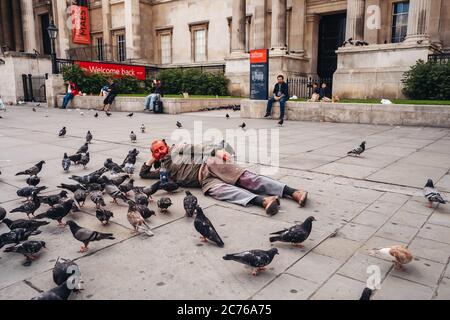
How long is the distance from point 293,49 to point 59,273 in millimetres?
24916

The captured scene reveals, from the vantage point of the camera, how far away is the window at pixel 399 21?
21.1 metres

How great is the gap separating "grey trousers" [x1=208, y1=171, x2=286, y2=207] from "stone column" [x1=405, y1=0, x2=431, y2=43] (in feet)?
50.1

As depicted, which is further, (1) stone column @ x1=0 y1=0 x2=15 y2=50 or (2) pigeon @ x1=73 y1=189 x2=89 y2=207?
(1) stone column @ x1=0 y1=0 x2=15 y2=50

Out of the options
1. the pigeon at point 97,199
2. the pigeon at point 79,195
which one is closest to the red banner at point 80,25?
the pigeon at point 79,195

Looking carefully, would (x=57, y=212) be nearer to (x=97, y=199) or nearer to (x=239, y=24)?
(x=97, y=199)

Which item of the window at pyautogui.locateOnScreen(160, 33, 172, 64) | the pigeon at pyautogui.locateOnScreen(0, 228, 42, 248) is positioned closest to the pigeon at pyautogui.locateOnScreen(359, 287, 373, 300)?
the pigeon at pyautogui.locateOnScreen(0, 228, 42, 248)

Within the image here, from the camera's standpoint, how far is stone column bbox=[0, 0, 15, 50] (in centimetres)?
3969

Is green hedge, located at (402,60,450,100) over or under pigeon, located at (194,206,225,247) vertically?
over

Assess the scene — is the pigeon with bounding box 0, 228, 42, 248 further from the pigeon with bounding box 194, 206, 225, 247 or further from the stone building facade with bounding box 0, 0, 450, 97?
the stone building facade with bounding box 0, 0, 450, 97

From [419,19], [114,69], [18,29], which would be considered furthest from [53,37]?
[18,29]

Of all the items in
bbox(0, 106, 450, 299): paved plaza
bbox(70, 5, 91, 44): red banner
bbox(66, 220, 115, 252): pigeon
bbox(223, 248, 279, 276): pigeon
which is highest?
bbox(70, 5, 91, 44): red banner

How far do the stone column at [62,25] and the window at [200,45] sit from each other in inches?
515
